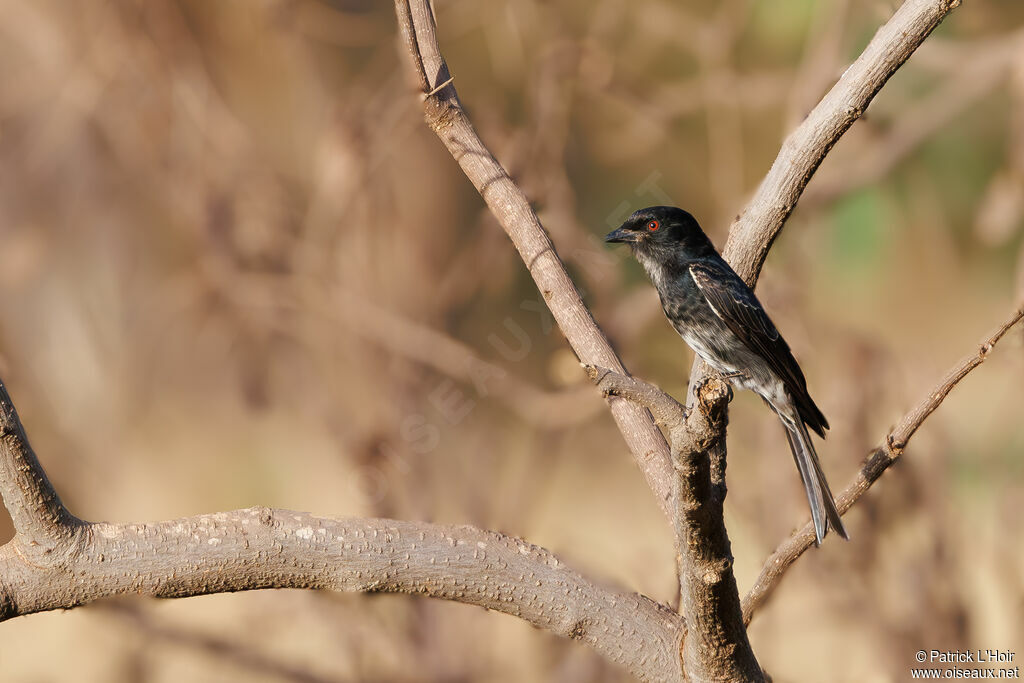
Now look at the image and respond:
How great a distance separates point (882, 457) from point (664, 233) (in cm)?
82

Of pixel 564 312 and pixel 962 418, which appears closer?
pixel 564 312

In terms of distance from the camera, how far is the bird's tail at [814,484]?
1.90 meters

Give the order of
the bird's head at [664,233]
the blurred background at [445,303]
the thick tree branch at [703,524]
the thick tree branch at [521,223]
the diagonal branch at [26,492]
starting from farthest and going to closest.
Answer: the blurred background at [445,303] → the bird's head at [664,233] → the thick tree branch at [521,223] → the diagonal branch at [26,492] → the thick tree branch at [703,524]

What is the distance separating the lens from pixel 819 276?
4.86 metres

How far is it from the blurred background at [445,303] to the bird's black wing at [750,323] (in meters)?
1.29

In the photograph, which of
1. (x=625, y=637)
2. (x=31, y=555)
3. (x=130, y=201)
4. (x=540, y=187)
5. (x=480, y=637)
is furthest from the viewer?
(x=130, y=201)

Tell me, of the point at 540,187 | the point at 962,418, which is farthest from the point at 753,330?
the point at 962,418

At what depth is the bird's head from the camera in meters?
2.40

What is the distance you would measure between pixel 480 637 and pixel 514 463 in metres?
0.79

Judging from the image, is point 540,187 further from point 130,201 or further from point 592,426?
point 130,201

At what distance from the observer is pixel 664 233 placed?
2.42 m

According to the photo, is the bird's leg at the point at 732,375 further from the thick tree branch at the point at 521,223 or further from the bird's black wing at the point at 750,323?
the thick tree branch at the point at 521,223

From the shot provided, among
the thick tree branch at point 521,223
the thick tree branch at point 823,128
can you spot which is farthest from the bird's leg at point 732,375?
the thick tree branch at point 521,223

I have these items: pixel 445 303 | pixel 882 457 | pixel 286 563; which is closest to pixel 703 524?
pixel 882 457
